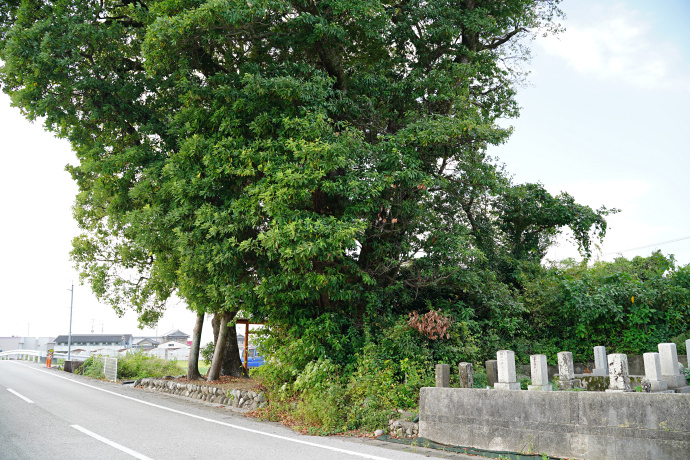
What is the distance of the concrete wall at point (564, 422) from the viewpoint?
17.8 feet

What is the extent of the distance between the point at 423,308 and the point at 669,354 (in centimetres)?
598

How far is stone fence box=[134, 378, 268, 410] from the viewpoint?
11554 mm

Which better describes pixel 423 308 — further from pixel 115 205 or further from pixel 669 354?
pixel 115 205

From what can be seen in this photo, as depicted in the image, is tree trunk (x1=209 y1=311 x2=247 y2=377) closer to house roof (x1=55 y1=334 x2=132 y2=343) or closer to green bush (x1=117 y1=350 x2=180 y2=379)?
green bush (x1=117 y1=350 x2=180 y2=379)

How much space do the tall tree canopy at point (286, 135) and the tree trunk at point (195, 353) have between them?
4.26 m

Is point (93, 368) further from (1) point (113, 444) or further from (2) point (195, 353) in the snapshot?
(1) point (113, 444)

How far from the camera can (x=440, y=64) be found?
1306 centimetres

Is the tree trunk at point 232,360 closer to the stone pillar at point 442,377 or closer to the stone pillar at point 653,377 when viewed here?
the stone pillar at point 442,377

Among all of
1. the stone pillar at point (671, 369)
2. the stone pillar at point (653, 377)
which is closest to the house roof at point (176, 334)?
the stone pillar at point (671, 369)

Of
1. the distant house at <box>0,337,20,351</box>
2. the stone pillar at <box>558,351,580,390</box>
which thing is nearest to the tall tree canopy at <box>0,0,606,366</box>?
the stone pillar at <box>558,351,580,390</box>

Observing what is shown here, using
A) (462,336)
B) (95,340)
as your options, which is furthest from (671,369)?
(95,340)

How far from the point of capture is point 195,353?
17656 millimetres

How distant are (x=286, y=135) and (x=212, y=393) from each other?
8036 mm

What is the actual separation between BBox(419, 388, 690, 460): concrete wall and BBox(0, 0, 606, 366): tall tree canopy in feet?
12.4
